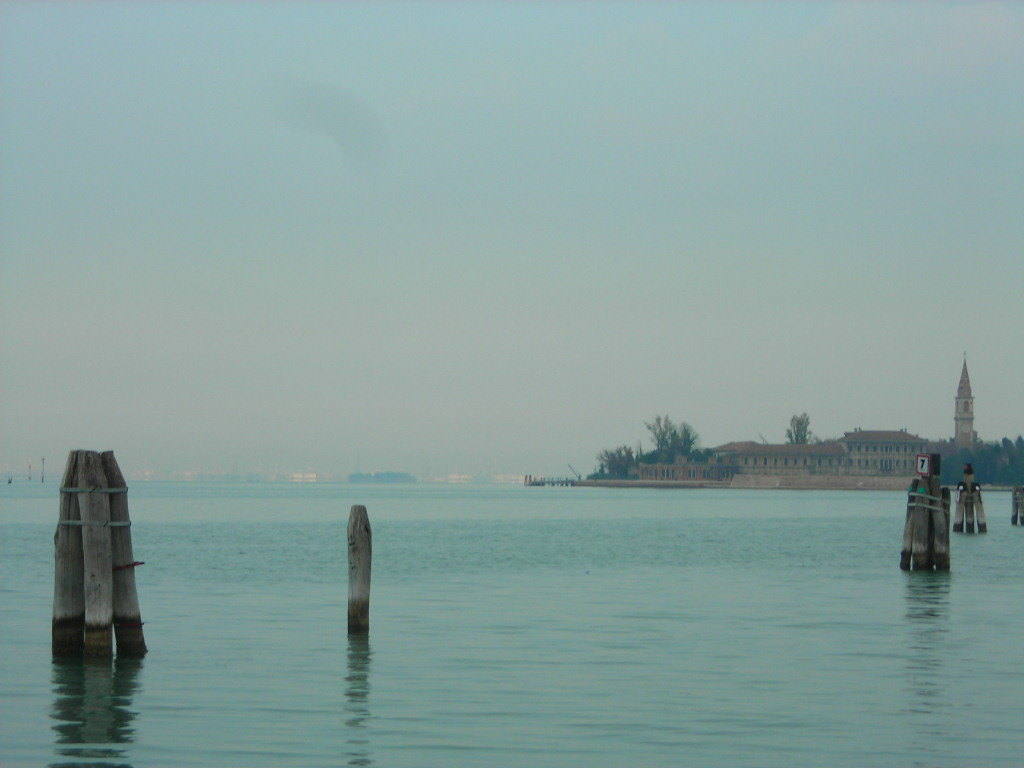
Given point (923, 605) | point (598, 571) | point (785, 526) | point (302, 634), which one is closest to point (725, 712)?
point (302, 634)

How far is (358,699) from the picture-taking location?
18000 mm

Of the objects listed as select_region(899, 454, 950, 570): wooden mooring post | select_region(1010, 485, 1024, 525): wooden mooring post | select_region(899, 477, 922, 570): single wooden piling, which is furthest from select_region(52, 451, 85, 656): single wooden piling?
select_region(1010, 485, 1024, 525): wooden mooring post

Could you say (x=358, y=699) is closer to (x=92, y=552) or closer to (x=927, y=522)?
(x=92, y=552)

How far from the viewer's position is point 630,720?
654 inches

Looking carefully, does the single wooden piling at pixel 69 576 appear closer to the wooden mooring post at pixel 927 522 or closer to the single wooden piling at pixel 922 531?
the wooden mooring post at pixel 927 522

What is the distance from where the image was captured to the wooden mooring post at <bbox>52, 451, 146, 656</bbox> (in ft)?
59.9

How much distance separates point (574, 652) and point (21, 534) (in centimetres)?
5102

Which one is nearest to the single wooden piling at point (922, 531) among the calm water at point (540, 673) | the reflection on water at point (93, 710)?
the calm water at point (540, 673)

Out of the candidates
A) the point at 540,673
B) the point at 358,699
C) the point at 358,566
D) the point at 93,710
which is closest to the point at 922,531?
the point at 358,566

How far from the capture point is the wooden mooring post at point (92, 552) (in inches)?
719

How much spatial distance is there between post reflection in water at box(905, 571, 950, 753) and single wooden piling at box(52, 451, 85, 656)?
31.3ft

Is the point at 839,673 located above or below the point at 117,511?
below

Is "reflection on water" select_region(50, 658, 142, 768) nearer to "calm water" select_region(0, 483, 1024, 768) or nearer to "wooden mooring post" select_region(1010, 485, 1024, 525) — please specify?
"calm water" select_region(0, 483, 1024, 768)

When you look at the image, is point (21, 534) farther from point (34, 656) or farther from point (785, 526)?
point (34, 656)
